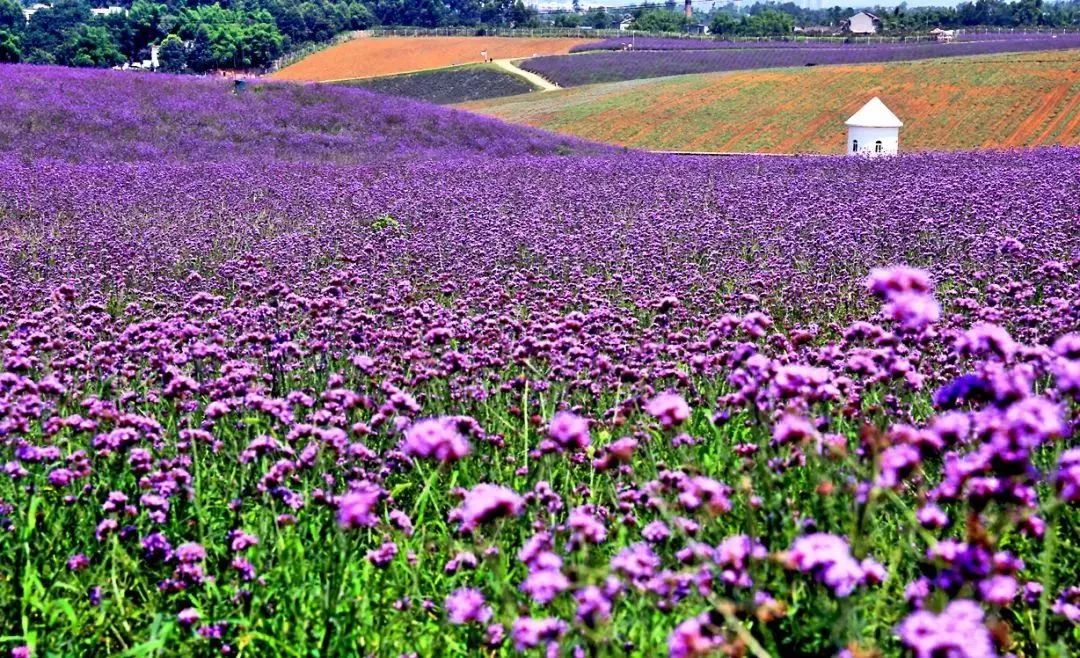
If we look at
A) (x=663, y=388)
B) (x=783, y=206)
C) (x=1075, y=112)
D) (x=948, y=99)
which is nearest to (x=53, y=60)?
(x=948, y=99)

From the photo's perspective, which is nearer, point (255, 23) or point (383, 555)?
point (383, 555)

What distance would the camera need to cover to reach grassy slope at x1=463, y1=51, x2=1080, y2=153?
40656 millimetres

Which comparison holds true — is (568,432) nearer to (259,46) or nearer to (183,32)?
(259,46)

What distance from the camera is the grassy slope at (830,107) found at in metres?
40.7

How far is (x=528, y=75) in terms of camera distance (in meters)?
69.6

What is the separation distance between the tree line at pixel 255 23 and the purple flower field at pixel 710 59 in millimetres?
26646

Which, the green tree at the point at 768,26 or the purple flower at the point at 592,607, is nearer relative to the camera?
the purple flower at the point at 592,607

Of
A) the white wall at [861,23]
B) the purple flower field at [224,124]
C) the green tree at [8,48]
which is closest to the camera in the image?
the purple flower field at [224,124]

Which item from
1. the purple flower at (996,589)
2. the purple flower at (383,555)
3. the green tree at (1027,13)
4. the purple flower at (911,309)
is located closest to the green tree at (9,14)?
the green tree at (1027,13)

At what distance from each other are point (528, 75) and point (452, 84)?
16.5ft

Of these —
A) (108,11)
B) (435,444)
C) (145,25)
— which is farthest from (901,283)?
(108,11)

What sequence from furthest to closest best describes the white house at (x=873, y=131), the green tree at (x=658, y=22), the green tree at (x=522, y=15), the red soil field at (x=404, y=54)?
the green tree at (x=522, y=15) < the green tree at (x=658, y=22) < the red soil field at (x=404, y=54) < the white house at (x=873, y=131)

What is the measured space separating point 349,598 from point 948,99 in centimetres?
4600

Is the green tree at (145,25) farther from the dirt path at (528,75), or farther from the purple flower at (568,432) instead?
the purple flower at (568,432)
